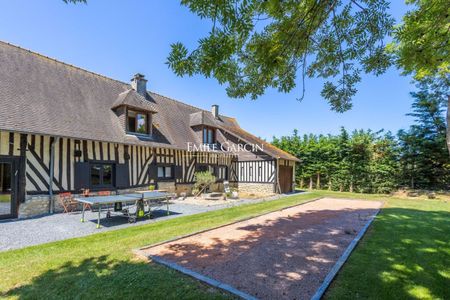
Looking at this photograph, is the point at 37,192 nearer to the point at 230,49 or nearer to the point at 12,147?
the point at 12,147

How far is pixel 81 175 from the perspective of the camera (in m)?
8.82

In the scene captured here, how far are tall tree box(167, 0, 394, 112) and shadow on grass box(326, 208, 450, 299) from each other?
262cm

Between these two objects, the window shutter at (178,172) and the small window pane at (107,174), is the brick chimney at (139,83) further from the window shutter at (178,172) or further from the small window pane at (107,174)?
the small window pane at (107,174)

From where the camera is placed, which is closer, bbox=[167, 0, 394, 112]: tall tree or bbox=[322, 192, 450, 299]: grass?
bbox=[167, 0, 394, 112]: tall tree

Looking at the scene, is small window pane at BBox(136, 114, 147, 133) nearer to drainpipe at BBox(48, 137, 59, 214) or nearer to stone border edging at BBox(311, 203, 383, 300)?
drainpipe at BBox(48, 137, 59, 214)

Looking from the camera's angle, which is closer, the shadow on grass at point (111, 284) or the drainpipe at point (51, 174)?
the shadow on grass at point (111, 284)

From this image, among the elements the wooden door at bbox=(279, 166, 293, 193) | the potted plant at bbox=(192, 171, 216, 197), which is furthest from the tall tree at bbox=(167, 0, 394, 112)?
the wooden door at bbox=(279, 166, 293, 193)

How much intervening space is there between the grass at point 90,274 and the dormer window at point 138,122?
697 cm

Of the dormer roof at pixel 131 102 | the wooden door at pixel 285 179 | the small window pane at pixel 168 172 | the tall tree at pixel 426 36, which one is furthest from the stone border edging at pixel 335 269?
the dormer roof at pixel 131 102

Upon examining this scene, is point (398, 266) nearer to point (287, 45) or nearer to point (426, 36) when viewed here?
point (426, 36)

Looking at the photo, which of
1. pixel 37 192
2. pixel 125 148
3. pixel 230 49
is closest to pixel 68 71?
pixel 125 148

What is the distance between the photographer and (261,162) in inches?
597

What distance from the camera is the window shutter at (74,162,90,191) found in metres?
8.73

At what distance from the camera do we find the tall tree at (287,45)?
241 centimetres
